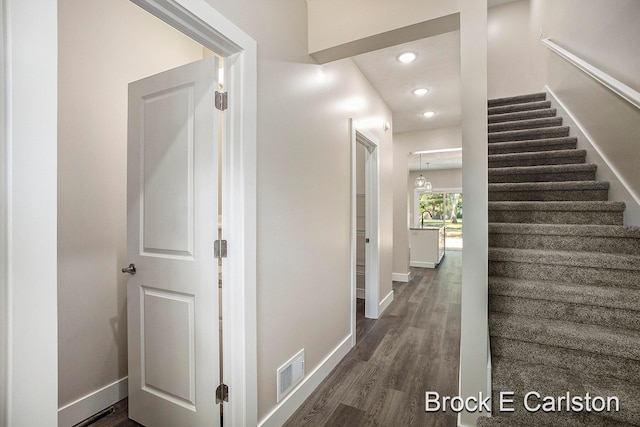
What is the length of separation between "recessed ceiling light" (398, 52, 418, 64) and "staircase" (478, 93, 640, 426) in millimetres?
1407

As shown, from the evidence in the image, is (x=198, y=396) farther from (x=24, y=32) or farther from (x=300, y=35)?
(x=300, y=35)

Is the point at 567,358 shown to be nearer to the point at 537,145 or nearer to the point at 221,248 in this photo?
the point at 221,248

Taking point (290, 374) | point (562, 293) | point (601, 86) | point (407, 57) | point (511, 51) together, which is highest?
point (511, 51)

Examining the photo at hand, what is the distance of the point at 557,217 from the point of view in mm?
2381

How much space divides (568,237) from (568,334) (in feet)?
2.61

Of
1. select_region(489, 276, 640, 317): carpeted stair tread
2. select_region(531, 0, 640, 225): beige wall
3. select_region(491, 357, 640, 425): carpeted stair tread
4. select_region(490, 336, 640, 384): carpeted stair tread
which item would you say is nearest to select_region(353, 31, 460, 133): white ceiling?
select_region(531, 0, 640, 225): beige wall

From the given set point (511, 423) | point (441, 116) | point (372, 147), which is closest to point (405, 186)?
point (441, 116)

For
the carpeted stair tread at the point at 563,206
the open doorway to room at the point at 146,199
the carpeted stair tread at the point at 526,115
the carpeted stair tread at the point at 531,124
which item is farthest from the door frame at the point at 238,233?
the carpeted stair tread at the point at 526,115

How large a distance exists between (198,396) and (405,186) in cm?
495

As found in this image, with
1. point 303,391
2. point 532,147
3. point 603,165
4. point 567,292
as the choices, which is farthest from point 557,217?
point 303,391

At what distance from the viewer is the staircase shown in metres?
1.54

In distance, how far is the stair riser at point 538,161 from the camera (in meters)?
2.84

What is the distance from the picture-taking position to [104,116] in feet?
6.41

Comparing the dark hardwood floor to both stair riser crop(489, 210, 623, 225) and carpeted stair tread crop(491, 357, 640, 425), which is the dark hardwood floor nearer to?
carpeted stair tread crop(491, 357, 640, 425)
